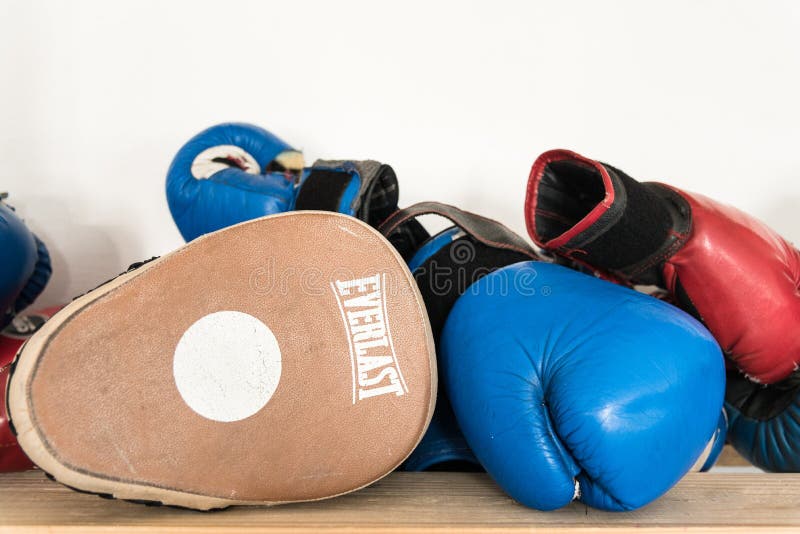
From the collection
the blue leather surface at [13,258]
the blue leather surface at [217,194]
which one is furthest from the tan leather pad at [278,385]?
the blue leather surface at [13,258]

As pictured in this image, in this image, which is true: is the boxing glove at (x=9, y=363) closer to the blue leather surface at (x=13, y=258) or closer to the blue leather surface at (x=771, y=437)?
the blue leather surface at (x=13, y=258)

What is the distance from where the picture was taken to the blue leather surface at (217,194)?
0.88 metres

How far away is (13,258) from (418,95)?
79 cm

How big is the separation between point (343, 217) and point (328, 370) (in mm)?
169

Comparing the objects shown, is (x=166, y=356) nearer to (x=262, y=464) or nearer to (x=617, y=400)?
(x=262, y=464)

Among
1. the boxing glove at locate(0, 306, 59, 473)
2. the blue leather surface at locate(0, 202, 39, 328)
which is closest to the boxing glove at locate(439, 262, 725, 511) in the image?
the boxing glove at locate(0, 306, 59, 473)

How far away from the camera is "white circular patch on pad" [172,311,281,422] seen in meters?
0.58

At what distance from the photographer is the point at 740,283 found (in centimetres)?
74

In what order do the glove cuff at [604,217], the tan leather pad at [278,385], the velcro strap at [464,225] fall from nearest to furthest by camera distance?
the tan leather pad at [278,385] < the glove cuff at [604,217] < the velcro strap at [464,225]

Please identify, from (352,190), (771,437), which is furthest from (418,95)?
(771,437)

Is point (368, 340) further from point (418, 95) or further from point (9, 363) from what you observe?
point (418, 95)

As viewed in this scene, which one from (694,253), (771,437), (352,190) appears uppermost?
(352,190)

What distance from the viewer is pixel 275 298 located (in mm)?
615

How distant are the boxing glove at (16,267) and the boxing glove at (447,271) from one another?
52cm
